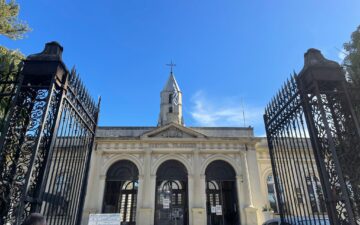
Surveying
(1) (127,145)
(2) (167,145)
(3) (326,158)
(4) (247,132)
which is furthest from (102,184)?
(3) (326,158)

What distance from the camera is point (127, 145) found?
64.6ft

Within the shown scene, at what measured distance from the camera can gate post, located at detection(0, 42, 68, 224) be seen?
3.54 meters

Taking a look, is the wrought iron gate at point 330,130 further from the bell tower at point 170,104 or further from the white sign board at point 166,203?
the bell tower at point 170,104

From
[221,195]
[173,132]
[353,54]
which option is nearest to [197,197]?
[221,195]

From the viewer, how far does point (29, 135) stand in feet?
13.4

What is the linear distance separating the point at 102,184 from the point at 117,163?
1806 mm

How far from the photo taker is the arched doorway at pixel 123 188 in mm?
18783

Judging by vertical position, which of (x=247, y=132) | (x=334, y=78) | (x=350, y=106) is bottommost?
(x=350, y=106)

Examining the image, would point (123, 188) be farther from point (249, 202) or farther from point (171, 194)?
point (249, 202)

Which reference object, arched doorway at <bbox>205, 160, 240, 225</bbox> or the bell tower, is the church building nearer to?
arched doorway at <bbox>205, 160, 240, 225</bbox>

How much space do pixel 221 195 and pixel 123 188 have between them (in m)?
7.22

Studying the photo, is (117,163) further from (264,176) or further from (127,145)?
(264,176)

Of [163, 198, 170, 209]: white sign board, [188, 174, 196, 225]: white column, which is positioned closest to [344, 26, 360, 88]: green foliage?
[188, 174, 196, 225]: white column

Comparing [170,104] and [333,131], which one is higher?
[170,104]
